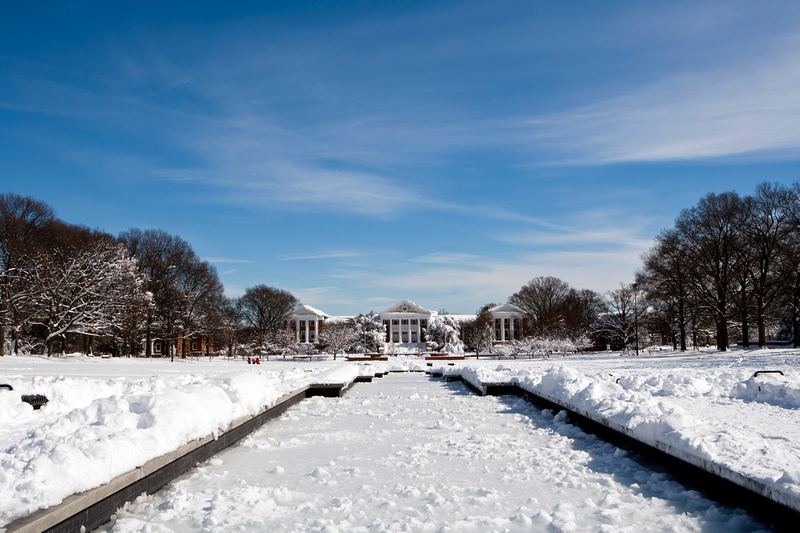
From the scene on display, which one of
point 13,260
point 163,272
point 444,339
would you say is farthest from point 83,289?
point 444,339

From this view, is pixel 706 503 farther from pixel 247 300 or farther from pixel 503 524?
pixel 247 300

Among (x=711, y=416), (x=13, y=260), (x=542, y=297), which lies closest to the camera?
(x=711, y=416)

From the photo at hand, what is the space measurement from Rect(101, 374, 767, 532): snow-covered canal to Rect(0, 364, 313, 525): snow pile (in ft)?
1.68

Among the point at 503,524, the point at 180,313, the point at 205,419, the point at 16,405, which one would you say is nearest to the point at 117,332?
the point at 180,313

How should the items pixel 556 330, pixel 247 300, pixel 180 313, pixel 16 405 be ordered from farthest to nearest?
pixel 247 300, pixel 556 330, pixel 180 313, pixel 16 405

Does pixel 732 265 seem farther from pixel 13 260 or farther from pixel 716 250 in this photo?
pixel 13 260

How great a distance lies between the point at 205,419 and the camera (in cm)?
682

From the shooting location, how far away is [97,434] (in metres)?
5.23

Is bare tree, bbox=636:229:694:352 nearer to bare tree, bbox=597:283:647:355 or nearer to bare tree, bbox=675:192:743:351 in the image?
bare tree, bbox=675:192:743:351

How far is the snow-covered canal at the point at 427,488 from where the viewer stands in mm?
4793

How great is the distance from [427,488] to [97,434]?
3153mm

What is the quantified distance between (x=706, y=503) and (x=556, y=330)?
214ft

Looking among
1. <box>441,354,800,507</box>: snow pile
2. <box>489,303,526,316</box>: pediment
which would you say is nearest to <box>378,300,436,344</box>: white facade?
<box>489,303,526,316</box>: pediment

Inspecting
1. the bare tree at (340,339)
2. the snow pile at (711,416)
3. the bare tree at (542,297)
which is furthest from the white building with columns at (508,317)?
the snow pile at (711,416)
